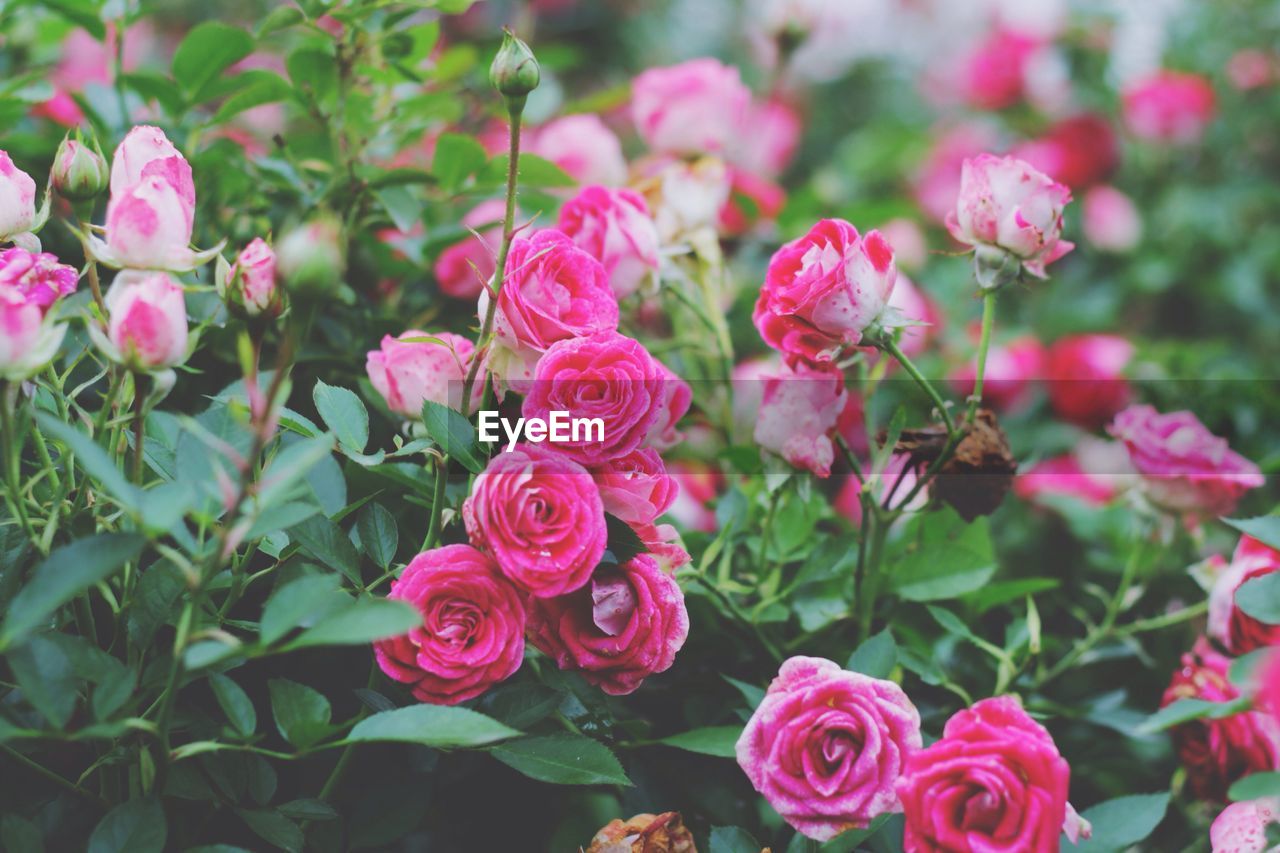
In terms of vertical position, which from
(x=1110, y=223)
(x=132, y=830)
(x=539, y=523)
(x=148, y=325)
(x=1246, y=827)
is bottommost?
(x=1110, y=223)

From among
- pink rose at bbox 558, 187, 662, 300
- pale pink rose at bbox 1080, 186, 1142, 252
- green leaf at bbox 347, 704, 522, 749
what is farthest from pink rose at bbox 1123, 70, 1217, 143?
green leaf at bbox 347, 704, 522, 749

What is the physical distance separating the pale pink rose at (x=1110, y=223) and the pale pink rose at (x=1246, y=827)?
51.4 inches

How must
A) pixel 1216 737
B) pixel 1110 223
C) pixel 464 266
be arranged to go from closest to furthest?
1. pixel 1216 737
2. pixel 464 266
3. pixel 1110 223

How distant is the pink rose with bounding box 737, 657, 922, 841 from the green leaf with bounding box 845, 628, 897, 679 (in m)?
0.04

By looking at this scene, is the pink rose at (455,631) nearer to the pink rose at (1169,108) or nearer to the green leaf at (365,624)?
the green leaf at (365,624)

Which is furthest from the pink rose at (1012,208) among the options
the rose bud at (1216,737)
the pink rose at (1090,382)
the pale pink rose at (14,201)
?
the pink rose at (1090,382)

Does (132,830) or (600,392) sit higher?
(600,392)

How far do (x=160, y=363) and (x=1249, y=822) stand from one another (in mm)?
645

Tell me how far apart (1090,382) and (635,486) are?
92cm

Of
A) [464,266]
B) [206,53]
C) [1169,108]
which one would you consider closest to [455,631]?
[464,266]

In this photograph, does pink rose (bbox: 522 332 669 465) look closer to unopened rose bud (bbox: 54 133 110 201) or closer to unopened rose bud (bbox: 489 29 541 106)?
unopened rose bud (bbox: 489 29 541 106)

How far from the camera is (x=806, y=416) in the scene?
0.67 metres

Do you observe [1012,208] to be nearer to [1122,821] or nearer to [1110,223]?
[1122,821]

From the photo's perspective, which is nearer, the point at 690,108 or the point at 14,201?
the point at 14,201
